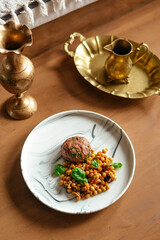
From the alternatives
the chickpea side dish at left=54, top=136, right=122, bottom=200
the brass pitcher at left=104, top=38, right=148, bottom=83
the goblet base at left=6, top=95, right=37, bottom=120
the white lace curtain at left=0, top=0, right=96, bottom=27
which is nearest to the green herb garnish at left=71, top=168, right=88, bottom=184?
the chickpea side dish at left=54, top=136, right=122, bottom=200

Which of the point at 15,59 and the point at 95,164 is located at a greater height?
the point at 15,59

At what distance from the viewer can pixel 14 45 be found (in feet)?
3.01

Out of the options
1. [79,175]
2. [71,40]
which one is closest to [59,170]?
[79,175]

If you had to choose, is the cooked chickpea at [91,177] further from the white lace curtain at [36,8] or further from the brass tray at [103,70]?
the white lace curtain at [36,8]

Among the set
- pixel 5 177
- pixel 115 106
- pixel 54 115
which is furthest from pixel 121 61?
→ pixel 5 177

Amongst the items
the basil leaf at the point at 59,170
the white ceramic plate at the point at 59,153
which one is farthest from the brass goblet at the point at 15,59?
the basil leaf at the point at 59,170

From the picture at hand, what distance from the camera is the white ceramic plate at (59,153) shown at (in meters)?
0.93

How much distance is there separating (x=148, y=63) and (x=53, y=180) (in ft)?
2.08

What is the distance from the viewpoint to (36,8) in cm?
118

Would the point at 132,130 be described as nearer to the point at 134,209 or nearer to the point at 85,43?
the point at 134,209

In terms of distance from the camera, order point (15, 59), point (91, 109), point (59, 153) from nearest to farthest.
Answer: point (15, 59) → point (59, 153) → point (91, 109)

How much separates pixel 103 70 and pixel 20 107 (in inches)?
14.9

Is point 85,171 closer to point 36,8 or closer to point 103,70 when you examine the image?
point 103,70

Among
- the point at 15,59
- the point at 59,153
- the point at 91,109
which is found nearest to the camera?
the point at 15,59
